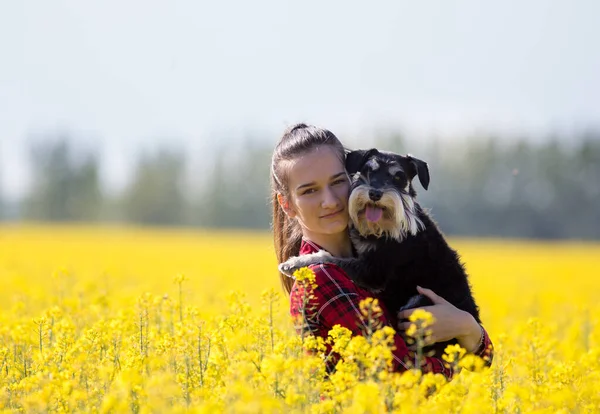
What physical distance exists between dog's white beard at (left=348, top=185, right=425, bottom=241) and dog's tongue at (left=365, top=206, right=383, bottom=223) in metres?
0.02

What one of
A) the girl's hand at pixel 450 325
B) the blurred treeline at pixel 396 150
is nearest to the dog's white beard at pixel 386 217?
the girl's hand at pixel 450 325

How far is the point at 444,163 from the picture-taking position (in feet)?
186

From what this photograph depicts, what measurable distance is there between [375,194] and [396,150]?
46.0 m

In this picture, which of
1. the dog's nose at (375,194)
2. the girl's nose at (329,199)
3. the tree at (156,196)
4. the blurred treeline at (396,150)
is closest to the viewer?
the girl's nose at (329,199)

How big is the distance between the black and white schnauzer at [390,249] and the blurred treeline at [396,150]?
125 feet

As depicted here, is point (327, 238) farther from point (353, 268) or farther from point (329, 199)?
point (329, 199)

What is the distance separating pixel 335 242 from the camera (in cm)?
452

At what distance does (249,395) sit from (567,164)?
52.8 m

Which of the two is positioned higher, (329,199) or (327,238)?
(329,199)

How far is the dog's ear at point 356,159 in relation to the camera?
449 cm

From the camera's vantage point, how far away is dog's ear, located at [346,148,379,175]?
449 cm

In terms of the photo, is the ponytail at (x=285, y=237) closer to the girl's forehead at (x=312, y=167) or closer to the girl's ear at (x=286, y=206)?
the girl's ear at (x=286, y=206)

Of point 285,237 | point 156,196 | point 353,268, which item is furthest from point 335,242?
point 156,196

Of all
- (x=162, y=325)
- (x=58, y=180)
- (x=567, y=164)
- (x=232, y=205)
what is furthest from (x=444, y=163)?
(x=162, y=325)
